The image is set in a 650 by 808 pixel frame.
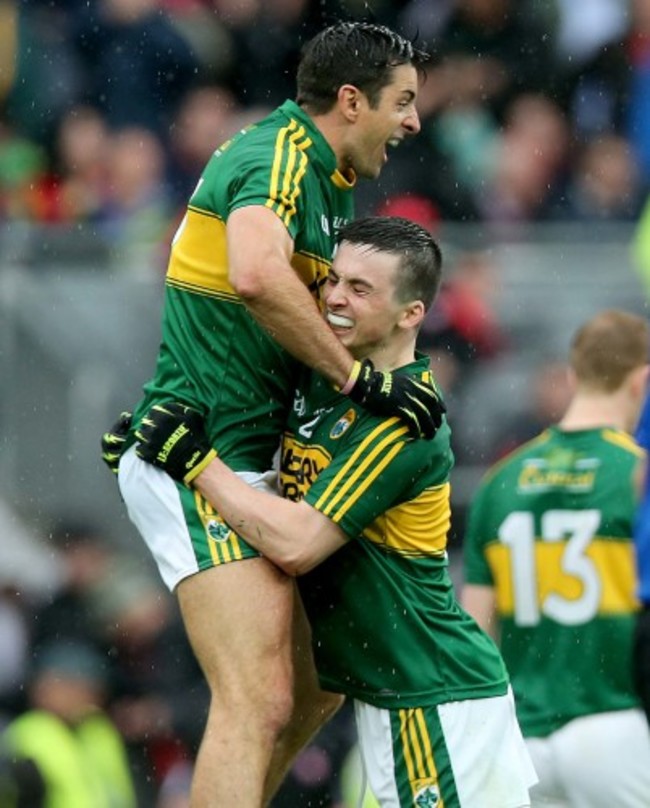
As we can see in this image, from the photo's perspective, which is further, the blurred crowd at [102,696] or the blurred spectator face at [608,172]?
the blurred spectator face at [608,172]

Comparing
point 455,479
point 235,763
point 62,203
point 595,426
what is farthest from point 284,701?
point 62,203

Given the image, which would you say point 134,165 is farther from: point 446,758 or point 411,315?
point 446,758

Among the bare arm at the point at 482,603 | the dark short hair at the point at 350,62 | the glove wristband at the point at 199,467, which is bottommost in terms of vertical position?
the bare arm at the point at 482,603

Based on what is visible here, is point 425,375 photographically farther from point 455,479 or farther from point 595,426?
point 455,479

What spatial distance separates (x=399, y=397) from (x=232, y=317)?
52 centimetres

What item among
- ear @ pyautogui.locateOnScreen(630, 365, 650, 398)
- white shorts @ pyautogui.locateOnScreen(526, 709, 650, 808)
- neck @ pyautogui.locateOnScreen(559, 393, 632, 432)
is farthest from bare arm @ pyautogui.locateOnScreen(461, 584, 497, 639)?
ear @ pyautogui.locateOnScreen(630, 365, 650, 398)

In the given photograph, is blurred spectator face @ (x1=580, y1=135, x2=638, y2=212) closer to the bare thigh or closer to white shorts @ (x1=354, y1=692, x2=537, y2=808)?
white shorts @ (x1=354, y1=692, x2=537, y2=808)

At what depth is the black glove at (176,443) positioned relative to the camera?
563 cm

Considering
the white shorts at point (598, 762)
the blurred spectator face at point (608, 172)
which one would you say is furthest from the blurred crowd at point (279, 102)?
the white shorts at point (598, 762)

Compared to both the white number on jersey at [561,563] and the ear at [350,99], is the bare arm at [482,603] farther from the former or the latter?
the ear at [350,99]

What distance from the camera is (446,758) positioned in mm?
5633

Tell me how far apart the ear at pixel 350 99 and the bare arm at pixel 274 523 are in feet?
3.27

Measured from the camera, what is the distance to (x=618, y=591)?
22.6 ft

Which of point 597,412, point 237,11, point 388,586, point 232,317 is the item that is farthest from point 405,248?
point 237,11
